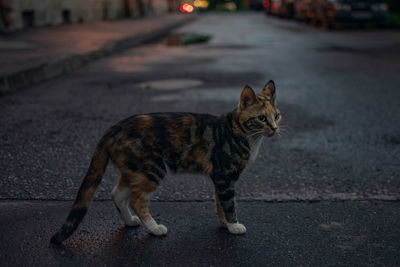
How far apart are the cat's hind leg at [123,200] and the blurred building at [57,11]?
486 inches

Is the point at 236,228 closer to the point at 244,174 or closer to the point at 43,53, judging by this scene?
the point at 244,174

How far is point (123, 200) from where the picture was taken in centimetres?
279

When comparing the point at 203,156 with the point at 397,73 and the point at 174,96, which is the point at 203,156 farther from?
the point at 397,73

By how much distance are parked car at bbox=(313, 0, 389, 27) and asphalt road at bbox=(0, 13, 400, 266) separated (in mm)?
11417

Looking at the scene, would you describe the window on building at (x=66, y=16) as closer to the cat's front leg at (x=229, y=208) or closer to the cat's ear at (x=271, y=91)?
the cat's ear at (x=271, y=91)

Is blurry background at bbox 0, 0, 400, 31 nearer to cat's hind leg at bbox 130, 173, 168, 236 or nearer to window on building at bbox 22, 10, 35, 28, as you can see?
window on building at bbox 22, 10, 35, 28

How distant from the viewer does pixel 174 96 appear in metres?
6.64

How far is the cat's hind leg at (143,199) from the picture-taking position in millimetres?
2594

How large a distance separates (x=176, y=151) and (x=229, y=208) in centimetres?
46

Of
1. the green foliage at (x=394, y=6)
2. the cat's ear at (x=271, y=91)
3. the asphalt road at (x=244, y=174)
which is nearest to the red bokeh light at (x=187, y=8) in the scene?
the green foliage at (x=394, y=6)

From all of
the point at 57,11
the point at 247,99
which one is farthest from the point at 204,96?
the point at 57,11

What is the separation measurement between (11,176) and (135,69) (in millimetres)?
6027

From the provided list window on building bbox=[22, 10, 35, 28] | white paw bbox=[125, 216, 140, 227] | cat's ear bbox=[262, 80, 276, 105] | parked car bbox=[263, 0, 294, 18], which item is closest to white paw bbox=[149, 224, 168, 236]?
white paw bbox=[125, 216, 140, 227]

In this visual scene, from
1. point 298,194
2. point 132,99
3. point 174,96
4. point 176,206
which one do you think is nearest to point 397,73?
point 174,96
